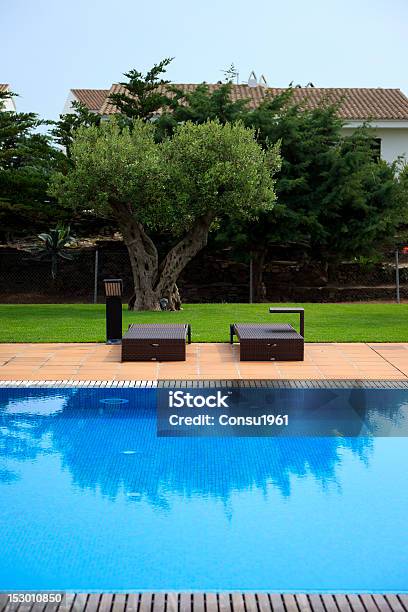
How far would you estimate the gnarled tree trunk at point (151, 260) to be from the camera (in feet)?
61.2

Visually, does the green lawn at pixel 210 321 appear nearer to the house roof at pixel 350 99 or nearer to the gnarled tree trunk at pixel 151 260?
the gnarled tree trunk at pixel 151 260

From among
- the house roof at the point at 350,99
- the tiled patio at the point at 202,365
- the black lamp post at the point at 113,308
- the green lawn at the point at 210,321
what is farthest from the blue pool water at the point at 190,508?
the house roof at the point at 350,99

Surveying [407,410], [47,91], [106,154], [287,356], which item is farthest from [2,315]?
[47,91]

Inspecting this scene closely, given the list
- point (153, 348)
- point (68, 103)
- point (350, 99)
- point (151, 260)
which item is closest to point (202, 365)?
point (153, 348)

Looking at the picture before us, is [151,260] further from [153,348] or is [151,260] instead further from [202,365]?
[202,365]

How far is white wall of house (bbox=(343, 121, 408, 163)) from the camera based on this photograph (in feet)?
111

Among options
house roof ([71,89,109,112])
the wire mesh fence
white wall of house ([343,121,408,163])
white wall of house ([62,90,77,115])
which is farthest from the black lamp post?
white wall of house ([62,90,77,115])

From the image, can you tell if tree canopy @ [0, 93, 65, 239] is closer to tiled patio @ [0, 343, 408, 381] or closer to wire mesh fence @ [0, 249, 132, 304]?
wire mesh fence @ [0, 249, 132, 304]

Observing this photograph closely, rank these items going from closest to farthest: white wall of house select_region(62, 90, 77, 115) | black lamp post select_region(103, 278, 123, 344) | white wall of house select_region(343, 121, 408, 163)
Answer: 1. black lamp post select_region(103, 278, 123, 344)
2. white wall of house select_region(343, 121, 408, 163)
3. white wall of house select_region(62, 90, 77, 115)

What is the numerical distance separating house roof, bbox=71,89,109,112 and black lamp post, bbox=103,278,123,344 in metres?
36.0

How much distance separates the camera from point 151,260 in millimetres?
18719

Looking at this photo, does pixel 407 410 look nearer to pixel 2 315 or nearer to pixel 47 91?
pixel 2 315

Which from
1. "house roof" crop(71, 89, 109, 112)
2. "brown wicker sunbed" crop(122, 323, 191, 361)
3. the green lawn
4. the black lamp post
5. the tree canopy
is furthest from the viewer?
"house roof" crop(71, 89, 109, 112)

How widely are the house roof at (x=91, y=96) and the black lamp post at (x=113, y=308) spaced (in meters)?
36.0
